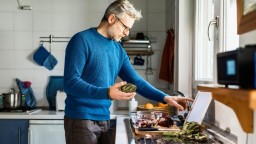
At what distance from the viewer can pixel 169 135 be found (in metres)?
1.51

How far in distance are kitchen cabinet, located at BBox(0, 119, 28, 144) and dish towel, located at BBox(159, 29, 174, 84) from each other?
1285mm

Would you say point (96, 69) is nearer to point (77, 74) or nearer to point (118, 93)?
point (77, 74)

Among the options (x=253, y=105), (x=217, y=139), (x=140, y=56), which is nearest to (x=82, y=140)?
(x=217, y=139)

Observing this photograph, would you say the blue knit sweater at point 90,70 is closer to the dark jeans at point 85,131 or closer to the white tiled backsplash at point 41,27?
the dark jeans at point 85,131

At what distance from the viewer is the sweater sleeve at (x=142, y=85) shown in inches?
69.1

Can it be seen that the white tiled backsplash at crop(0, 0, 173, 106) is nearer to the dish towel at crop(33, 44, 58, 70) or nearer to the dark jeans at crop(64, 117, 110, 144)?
the dish towel at crop(33, 44, 58, 70)

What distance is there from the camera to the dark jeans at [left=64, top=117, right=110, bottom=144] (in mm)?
1589

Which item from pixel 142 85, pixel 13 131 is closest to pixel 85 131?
pixel 142 85

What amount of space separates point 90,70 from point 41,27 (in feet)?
5.93

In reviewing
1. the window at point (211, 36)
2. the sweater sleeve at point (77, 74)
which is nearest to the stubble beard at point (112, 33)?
the sweater sleeve at point (77, 74)

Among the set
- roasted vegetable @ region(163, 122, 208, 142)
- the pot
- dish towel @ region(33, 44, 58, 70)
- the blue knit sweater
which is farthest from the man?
dish towel @ region(33, 44, 58, 70)

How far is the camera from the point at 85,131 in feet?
5.21

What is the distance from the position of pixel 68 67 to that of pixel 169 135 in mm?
568

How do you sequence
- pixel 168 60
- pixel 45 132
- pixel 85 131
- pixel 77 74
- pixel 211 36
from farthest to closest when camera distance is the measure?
pixel 168 60
pixel 45 132
pixel 211 36
pixel 85 131
pixel 77 74
